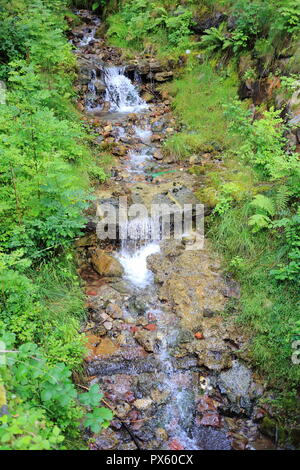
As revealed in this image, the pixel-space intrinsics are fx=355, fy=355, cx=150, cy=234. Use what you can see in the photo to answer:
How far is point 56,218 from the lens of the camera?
5.26m

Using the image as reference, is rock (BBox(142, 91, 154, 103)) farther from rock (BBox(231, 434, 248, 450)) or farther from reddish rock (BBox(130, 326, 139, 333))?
rock (BBox(231, 434, 248, 450))

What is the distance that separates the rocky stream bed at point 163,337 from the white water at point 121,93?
3180 millimetres

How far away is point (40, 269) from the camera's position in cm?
539

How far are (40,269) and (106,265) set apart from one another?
1.37 meters

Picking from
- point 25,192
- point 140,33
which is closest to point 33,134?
point 25,192

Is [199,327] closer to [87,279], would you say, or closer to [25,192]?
[87,279]

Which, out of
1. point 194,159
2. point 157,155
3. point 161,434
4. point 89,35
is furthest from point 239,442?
point 89,35

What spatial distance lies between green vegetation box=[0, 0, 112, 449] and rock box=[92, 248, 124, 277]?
0.64 metres

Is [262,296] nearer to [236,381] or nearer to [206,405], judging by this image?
[236,381]

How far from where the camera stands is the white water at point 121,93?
11.4m

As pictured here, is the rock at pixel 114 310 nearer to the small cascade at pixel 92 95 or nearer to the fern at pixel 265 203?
the fern at pixel 265 203

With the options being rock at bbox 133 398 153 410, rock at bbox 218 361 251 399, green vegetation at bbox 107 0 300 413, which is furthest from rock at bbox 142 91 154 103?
rock at bbox 133 398 153 410

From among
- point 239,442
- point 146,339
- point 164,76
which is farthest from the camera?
point 164,76

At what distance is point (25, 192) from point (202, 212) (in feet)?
11.5
